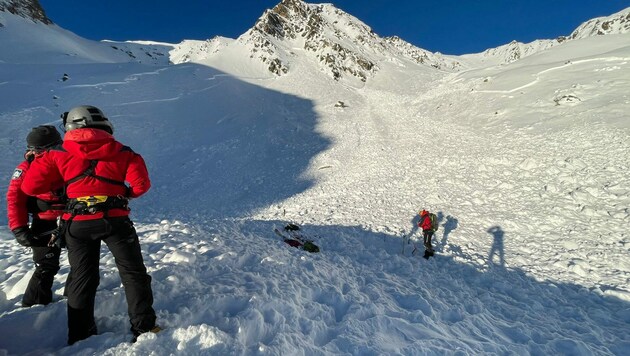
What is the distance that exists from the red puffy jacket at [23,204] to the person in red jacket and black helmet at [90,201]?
1.47 feet

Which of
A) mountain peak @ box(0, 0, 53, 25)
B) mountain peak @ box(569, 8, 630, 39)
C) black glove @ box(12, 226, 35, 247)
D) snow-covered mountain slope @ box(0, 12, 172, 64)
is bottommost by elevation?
black glove @ box(12, 226, 35, 247)

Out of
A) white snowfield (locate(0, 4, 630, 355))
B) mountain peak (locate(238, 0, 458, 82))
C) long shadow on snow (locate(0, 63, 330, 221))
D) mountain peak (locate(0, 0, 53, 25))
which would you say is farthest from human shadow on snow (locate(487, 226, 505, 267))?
mountain peak (locate(0, 0, 53, 25))

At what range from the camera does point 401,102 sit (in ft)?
123

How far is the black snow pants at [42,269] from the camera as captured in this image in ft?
13.8

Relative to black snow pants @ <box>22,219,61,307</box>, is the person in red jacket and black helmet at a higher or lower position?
higher

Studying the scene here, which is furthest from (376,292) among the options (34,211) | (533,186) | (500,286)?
(533,186)

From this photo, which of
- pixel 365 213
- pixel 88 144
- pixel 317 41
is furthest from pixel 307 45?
pixel 88 144

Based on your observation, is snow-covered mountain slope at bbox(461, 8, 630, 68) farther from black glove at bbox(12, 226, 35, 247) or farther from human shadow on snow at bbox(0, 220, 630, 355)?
black glove at bbox(12, 226, 35, 247)

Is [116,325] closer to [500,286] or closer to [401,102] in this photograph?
[500,286]

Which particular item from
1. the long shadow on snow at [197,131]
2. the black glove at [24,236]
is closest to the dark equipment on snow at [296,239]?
the long shadow on snow at [197,131]

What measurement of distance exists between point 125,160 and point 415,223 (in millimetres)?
11968

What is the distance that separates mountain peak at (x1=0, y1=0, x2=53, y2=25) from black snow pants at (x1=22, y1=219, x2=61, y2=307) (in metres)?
66.4

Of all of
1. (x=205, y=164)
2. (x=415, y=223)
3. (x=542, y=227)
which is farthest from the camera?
(x=205, y=164)

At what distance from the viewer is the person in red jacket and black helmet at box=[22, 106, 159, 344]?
3.36 m
